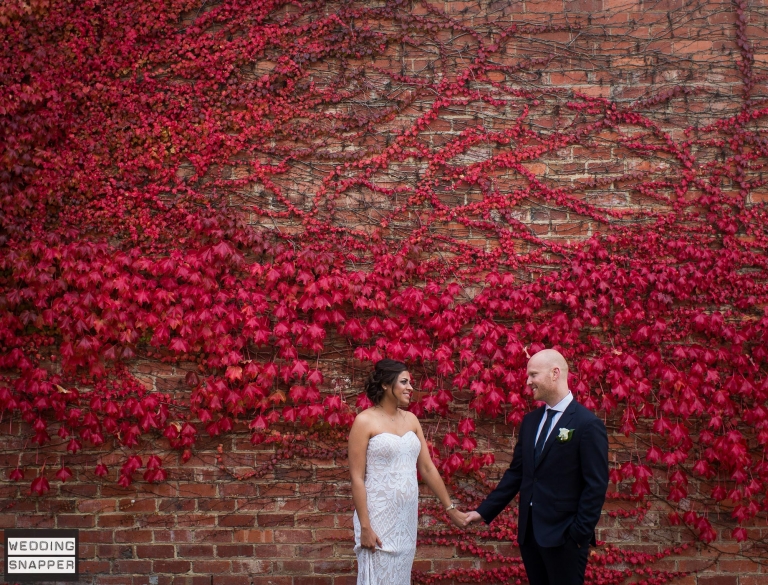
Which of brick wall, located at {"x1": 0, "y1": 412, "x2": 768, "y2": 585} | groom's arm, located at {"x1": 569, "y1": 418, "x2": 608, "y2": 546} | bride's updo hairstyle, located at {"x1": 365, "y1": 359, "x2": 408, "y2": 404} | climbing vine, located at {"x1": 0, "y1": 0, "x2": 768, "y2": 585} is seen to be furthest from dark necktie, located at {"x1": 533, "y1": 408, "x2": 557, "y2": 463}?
brick wall, located at {"x1": 0, "y1": 412, "x2": 768, "y2": 585}

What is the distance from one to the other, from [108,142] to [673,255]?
150 inches

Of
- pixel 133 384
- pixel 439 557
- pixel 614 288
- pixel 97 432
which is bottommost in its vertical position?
pixel 439 557

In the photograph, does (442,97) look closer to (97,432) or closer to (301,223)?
(301,223)

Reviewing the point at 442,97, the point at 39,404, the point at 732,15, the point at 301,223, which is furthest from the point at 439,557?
the point at 732,15

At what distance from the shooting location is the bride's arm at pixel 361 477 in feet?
11.4

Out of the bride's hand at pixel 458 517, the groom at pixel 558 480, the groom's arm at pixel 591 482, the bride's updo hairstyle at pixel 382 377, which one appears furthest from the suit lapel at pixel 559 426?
the bride's updo hairstyle at pixel 382 377

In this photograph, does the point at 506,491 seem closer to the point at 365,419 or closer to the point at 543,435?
the point at 543,435

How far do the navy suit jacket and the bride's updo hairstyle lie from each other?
790mm

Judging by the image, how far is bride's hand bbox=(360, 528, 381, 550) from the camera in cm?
346

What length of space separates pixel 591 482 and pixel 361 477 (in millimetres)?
1126

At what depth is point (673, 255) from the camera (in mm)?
4598

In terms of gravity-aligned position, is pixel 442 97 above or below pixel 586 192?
above

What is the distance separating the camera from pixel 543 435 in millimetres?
3311

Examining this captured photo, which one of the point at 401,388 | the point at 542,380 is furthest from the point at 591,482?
the point at 401,388
